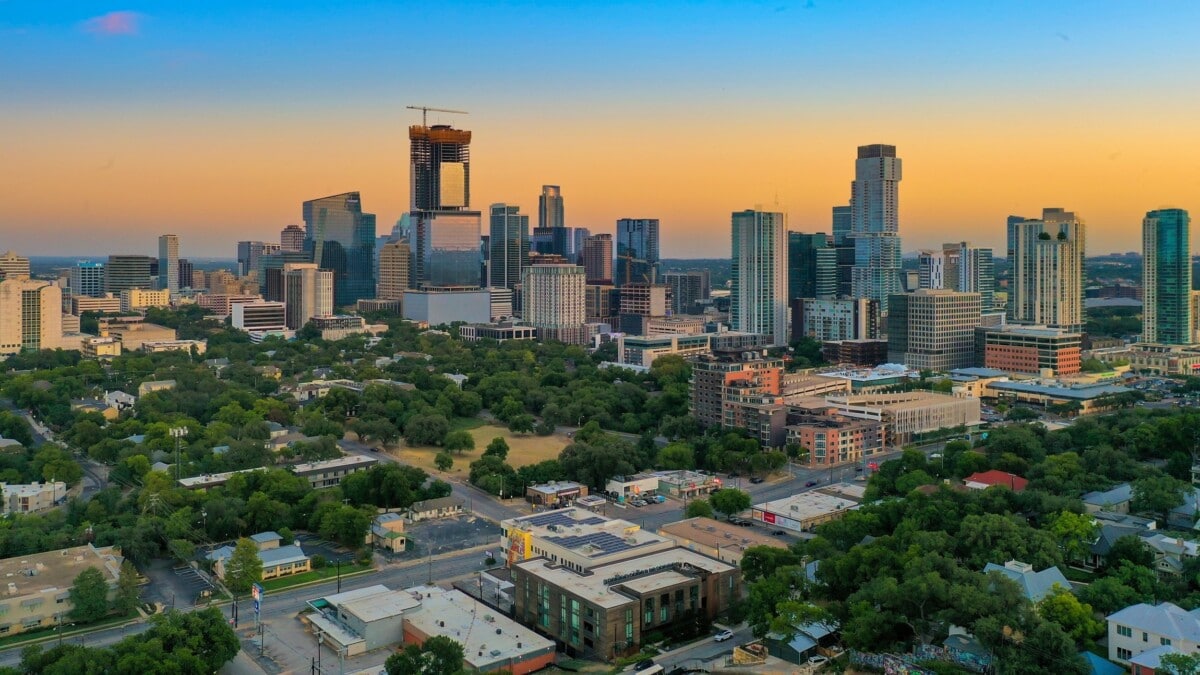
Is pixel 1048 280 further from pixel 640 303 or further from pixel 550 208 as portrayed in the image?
pixel 550 208

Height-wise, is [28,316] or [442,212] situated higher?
[442,212]

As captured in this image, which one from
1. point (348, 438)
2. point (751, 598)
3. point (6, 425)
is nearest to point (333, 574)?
point (751, 598)

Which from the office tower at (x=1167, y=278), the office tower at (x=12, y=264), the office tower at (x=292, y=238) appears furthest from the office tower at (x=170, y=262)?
the office tower at (x=1167, y=278)

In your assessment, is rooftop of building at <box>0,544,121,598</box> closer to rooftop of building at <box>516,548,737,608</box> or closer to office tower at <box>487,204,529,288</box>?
rooftop of building at <box>516,548,737,608</box>

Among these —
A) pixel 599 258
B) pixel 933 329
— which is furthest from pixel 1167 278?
pixel 599 258

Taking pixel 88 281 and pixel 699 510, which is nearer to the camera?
pixel 699 510

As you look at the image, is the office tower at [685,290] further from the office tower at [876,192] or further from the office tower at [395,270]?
the office tower at [395,270]
